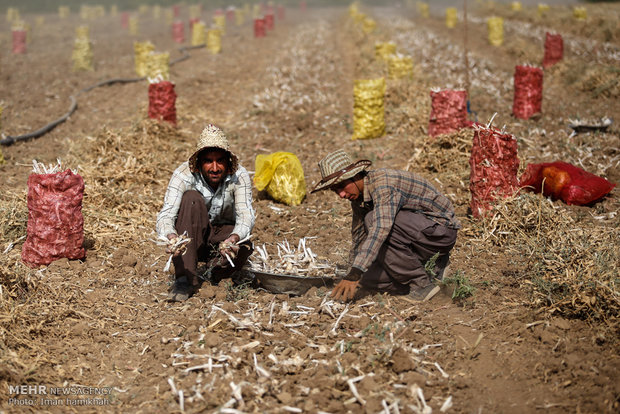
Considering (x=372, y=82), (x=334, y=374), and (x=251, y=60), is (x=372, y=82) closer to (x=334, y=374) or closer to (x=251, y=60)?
(x=334, y=374)

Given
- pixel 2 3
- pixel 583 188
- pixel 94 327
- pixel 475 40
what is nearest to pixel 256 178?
pixel 94 327

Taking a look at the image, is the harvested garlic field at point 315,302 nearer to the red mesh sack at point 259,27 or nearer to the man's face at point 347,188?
the man's face at point 347,188

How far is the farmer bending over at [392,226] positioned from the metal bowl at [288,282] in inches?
11.6

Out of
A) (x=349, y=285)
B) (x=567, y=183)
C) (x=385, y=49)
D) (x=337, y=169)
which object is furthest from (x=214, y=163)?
(x=385, y=49)

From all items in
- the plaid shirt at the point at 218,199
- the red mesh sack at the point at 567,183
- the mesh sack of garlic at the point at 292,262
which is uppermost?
the plaid shirt at the point at 218,199

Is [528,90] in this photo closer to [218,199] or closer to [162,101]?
[162,101]

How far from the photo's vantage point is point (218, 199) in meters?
4.53

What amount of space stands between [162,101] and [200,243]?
5.26 m

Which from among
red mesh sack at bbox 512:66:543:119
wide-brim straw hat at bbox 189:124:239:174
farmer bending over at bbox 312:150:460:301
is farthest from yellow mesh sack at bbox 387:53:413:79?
wide-brim straw hat at bbox 189:124:239:174

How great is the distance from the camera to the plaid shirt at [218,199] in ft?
14.1

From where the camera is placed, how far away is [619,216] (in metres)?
5.74

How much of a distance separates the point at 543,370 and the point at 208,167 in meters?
2.64

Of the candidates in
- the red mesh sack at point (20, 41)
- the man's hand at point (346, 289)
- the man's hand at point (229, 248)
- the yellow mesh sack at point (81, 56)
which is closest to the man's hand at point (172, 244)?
the man's hand at point (229, 248)

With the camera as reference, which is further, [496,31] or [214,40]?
[214,40]
